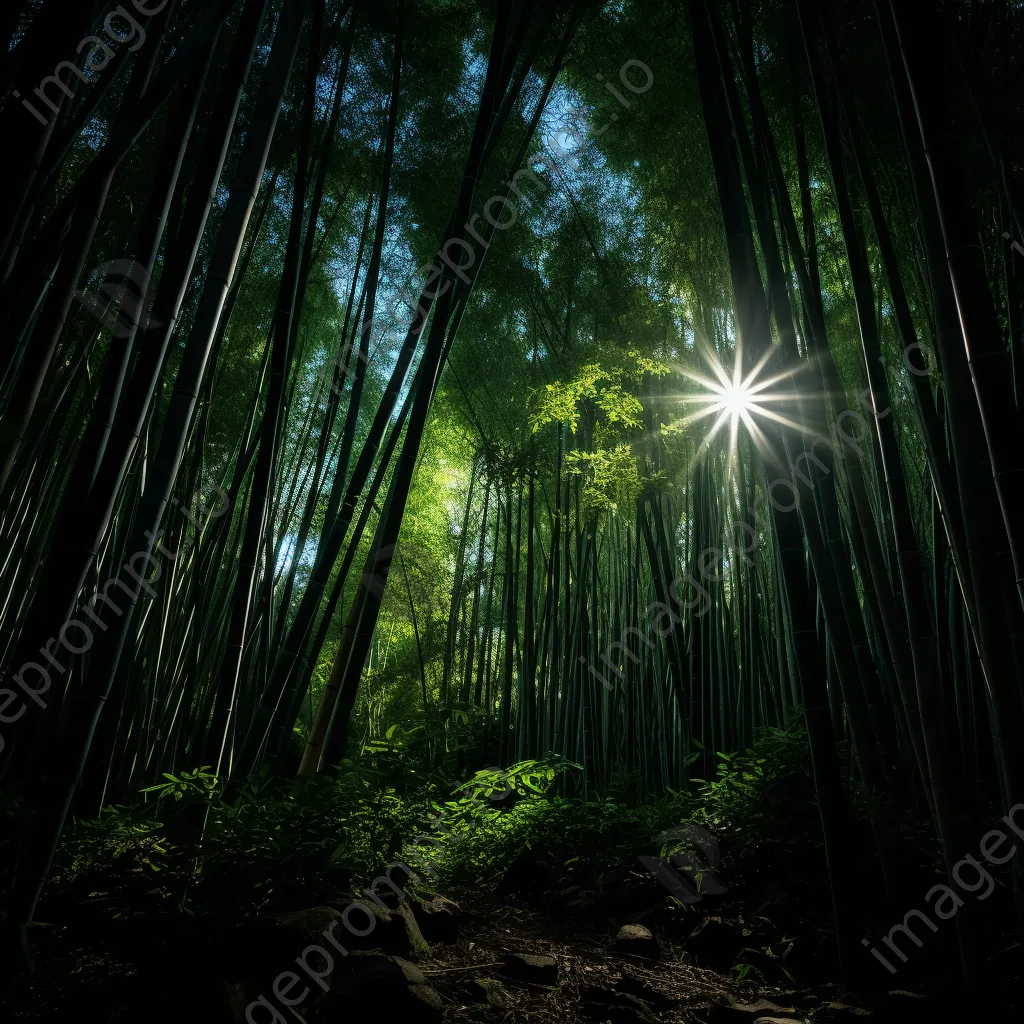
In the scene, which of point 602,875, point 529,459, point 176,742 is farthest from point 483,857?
point 529,459

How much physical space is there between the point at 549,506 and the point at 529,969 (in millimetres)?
3985

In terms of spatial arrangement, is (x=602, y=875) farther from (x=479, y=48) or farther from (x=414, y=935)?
(x=479, y=48)

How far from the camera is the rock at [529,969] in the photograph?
177 cm

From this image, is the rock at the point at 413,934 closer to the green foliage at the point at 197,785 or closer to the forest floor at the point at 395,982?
the forest floor at the point at 395,982

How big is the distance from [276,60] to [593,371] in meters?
2.92

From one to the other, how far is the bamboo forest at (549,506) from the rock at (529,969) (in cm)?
2

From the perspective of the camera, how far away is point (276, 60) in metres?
1.62

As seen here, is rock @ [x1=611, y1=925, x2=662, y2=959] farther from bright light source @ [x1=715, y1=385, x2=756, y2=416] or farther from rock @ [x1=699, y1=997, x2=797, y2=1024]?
bright light source @ [x1=715, y1=385, x2=756, y2=416]

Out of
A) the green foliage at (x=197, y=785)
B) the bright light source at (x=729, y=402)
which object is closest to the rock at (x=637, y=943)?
the green foliage at (x=197, y=785)

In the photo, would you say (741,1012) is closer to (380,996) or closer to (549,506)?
(380,996)

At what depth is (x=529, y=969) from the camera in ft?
5.85

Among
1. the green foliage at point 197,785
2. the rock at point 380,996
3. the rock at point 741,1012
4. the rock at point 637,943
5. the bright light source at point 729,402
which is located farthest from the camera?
the bright light source at point 729,402

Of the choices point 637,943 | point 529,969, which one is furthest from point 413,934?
point 637,943

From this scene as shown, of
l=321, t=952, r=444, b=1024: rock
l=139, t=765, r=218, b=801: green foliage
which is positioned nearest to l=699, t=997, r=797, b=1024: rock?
l=321, t=952, r=444, b=1024: rock
